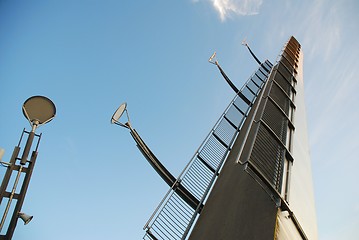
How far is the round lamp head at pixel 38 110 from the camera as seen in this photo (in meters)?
3.25

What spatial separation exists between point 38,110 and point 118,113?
181 centimetres

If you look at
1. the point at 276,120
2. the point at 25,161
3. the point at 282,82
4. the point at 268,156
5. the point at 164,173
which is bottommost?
the point at 25,161

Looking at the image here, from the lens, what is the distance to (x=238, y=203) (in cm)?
346

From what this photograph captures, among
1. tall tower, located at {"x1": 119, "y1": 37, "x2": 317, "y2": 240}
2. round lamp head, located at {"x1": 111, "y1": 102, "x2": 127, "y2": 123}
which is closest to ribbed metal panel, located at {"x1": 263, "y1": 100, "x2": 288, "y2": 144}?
tall tower, located at {"x1": 119, "y1": 37, "x2": 317, "y2": 240}

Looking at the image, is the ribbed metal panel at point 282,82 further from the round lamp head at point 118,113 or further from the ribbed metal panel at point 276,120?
the round lamp head at point 118,113

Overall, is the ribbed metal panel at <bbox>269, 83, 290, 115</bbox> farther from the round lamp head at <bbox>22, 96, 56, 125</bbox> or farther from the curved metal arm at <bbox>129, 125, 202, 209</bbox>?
the round lamp head at <bbox>22, 96, 56, 125</bbox>

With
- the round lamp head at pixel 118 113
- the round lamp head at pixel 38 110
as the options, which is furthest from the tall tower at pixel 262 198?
the round lamp head at pixel 38 110

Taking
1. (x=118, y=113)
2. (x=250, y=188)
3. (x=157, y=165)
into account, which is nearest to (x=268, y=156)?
(x=250, y=188)

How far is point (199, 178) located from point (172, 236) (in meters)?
1.50

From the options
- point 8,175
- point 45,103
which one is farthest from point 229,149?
Answer: point 8,175

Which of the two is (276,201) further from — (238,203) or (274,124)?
(274,124)

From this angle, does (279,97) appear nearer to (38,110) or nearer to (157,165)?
(157,165)

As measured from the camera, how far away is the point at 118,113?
502cm

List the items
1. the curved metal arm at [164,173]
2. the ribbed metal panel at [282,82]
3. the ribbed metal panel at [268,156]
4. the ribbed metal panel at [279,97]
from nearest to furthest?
the ribbed metal panel at [268,156] → the curved metal arm at [164,173] → the ribbed metal panel at [279,97] → the ribbed metal panel at [282,82]
